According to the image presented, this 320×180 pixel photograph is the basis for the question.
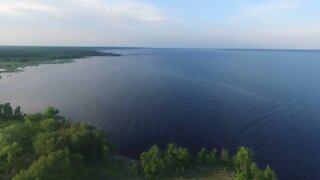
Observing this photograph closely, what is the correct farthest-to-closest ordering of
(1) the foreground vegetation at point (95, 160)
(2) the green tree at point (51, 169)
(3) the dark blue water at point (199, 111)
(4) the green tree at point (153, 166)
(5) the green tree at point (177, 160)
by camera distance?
(3) the dark blue water at point (199, 111) < (5) the green tree at point (177, 160) < (4) the green tree at point (153, 166) < (1) the foreground vegetation at point (95, 160) < (2) the green tree at point (51, 169)

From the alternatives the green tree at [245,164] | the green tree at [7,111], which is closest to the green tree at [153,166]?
the green tree at [245,164]

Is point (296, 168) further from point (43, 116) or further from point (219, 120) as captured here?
point (43, 116)

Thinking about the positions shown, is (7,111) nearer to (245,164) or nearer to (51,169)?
(51,169)

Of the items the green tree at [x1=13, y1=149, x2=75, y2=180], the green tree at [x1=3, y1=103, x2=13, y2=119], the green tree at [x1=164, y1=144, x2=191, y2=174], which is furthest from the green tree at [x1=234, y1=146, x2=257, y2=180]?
the green tree at [x1=3, y1=103, x2=13, y2=119]

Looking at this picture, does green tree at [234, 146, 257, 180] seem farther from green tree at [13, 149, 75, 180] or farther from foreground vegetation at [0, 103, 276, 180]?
green tree at [13, 149, 75, 180]

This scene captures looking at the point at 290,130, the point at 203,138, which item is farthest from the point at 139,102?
the point at 290,130

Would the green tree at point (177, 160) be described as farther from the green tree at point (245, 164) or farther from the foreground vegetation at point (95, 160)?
the green tree at point (245, 164)

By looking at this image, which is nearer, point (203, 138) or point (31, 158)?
point (31, 158)

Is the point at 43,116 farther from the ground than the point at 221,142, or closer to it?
farther from the ground

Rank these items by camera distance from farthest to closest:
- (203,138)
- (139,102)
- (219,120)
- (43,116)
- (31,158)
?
(139,102) < (219,120) < (203,138) < (43,116) < (31,158)
